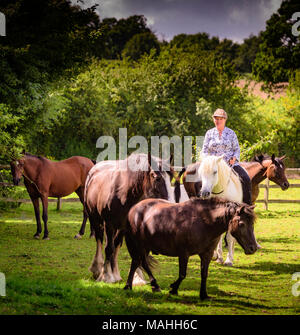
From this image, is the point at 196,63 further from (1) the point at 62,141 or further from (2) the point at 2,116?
(2) the point at 2,116

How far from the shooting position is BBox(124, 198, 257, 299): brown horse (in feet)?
19.2

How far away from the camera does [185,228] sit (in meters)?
6.08

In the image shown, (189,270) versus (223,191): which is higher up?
(223,191)

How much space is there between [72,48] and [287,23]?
132 feet

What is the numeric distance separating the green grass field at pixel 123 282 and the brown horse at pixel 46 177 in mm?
865

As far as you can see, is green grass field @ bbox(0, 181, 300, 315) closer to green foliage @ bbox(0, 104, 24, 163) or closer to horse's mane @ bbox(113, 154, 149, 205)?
horse's mane @ bbox(113, 154, 149, 205)

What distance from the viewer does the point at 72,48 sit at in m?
11.1

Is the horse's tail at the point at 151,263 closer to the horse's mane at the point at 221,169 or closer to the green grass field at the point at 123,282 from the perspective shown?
the green grass field at the point at 123,282

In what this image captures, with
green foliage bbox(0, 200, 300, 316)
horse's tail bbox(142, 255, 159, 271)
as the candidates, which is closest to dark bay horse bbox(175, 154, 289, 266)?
green foliage bbox(0, 200, 300, 316)

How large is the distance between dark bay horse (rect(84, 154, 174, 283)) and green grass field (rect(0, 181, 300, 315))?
43 centimetres

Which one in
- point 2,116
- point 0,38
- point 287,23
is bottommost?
point 2,116

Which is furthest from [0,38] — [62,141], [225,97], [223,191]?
[225,97]

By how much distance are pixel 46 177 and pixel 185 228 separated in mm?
7138
